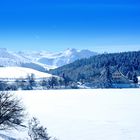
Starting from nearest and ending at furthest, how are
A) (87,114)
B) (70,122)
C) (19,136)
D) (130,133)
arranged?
(19,136)
(130,133)
(70,122)
(87,114)

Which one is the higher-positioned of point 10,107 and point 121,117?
point 10,107

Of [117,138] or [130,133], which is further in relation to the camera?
[130,133]

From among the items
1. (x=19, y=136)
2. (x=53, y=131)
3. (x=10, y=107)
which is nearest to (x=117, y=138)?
(x=53, y=131)

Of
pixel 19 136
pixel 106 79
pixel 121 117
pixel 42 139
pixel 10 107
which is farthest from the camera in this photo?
pixel 106 79

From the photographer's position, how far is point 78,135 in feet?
118

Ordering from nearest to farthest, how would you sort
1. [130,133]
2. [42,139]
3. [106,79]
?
[42,139] → [130,133] → [106,79]

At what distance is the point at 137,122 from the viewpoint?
4572 cm

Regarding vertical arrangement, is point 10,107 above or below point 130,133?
above

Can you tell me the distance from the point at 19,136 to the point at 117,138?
10278 mm

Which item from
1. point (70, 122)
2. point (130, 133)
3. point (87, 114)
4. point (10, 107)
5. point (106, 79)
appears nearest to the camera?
point (10, 107)

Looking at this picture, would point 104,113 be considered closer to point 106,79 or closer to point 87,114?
point 87,114

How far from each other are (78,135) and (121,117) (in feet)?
54.0

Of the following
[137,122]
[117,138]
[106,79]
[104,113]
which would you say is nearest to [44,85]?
[106,79]

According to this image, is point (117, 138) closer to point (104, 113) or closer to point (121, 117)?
point (121, 117)
